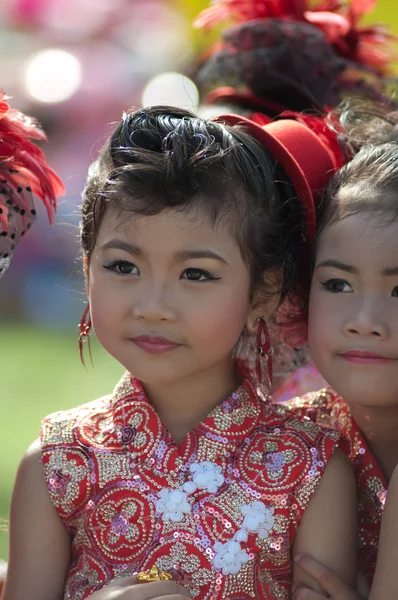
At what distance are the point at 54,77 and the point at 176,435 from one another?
4383mm

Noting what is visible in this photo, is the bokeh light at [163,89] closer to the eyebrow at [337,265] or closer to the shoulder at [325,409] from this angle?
the shoulder at [325,409]

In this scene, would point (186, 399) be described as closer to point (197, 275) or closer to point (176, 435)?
point (176, 435)

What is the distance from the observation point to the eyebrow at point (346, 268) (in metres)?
1.51

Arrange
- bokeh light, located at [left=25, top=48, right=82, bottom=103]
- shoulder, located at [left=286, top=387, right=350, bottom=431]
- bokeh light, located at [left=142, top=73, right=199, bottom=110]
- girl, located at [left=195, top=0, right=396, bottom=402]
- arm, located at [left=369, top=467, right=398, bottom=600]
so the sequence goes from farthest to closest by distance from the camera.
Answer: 1. bokeh light, located at [left=25, top=48, right=82, bottom=103]
2. bokeh light, located at [left=142, top=73, right=199, bottom=110]
3. girl, located at [left=195, top=0, right=396, bottom=402]
4. shoulder, located at [left=286, top=387, right=350, bottom=431]
5. arm, located at [left=369, top=467, right=398, bottom=600]

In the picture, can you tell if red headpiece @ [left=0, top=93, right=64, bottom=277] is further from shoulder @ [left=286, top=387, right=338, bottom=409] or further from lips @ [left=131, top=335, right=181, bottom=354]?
shoulder @ [left=286, top=387, right=338, bottom=409]

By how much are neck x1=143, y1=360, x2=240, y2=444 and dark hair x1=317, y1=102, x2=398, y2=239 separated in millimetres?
313

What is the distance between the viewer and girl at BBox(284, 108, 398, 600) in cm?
151

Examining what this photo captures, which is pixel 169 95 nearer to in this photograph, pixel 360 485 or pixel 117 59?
pixel 117 59

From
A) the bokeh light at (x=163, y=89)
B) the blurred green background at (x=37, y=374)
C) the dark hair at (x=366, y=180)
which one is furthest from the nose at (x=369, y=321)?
the bokeh light at (x=163, y=89)

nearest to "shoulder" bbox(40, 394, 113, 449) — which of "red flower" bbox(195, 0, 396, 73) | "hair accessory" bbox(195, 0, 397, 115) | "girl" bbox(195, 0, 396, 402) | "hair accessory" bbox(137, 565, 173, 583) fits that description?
"hair accessory" bbox(137, 565, 173, 583)

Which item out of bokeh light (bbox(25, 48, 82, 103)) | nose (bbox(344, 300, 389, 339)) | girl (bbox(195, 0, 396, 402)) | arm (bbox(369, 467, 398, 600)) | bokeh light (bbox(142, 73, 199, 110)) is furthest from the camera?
bokeh light (bbox(25, 48, 82, 103))

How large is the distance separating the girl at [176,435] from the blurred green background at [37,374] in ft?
6.35

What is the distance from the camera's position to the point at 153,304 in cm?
146

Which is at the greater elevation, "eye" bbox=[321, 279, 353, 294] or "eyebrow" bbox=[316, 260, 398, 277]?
"eyebrow" bbox=[316, 260, 398, 277]
